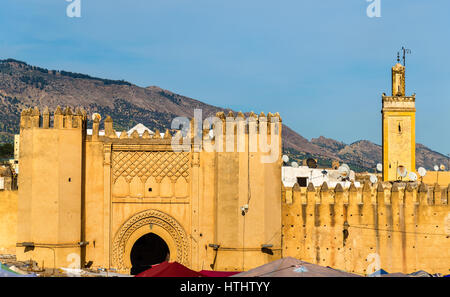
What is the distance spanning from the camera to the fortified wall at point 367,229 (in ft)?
92.1

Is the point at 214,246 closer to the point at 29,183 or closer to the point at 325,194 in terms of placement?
the point at 325,194

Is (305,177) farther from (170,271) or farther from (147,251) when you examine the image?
(170,271)

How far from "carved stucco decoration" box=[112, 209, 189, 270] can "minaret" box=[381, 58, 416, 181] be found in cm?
3132

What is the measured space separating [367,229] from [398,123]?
28889 millimetres

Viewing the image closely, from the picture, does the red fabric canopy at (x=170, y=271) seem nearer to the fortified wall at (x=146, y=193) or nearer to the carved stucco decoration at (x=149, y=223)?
the fortified wall at (x=146, y=193)

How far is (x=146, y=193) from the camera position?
27.1 m

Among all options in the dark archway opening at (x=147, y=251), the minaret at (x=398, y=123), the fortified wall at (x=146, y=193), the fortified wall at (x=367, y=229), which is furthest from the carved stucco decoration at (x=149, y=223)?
the minaret at (x=398, y=123)

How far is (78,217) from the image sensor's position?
26438 millimetres

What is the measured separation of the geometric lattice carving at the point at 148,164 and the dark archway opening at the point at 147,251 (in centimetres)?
334

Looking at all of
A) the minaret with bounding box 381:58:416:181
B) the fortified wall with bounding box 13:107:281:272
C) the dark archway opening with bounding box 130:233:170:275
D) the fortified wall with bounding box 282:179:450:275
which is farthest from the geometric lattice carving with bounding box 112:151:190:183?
the minaret with bounding box 381:58:416:181

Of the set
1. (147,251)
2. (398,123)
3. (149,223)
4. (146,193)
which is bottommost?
(147,251)

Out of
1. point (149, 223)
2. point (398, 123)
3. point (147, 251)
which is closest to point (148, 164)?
point (149, 223)
